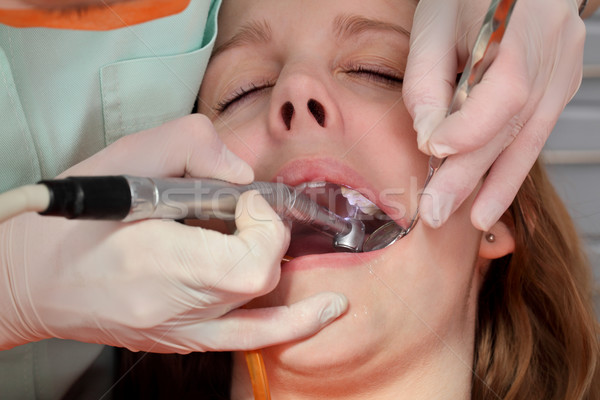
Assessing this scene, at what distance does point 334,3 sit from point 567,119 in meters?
0.95

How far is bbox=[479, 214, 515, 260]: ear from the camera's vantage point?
3.91 ft

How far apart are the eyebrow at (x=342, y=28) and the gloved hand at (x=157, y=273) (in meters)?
0.31

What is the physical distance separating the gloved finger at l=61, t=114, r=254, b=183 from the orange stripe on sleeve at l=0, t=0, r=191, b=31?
302 mm

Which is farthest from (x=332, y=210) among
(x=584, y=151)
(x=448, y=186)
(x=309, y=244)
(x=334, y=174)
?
(x=584, y=151)

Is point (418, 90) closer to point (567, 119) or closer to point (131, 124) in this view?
point (131, 124)

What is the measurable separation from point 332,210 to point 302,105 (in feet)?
0.79

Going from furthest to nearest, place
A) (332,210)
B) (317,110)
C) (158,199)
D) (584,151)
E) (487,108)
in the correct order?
1. (584,151)
2. (332,210)
3. (317,110)
4. (487,108)
5. (158,199)

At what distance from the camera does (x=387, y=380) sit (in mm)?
1063

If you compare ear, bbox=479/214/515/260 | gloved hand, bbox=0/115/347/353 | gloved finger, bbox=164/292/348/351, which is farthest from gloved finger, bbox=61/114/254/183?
ear, bbox=479/214/515/260

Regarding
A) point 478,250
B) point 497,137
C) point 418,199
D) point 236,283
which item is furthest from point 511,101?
point 236,283

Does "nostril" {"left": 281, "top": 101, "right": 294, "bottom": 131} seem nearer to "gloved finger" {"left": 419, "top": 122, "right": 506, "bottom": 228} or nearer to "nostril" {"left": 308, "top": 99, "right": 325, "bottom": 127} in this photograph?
"nostril" {"left": 308, "top": 99, "right": 325, "bottom": 127}

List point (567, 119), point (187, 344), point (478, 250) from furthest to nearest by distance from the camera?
point (567, 119) < point (478, 250) < point (187, 344)

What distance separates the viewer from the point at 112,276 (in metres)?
0.85

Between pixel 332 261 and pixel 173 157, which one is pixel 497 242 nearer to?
pixel 332 261
